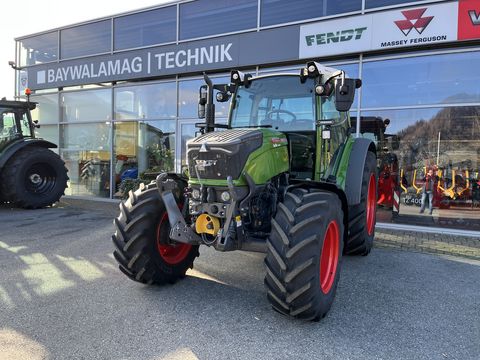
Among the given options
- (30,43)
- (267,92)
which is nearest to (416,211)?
(267,92)

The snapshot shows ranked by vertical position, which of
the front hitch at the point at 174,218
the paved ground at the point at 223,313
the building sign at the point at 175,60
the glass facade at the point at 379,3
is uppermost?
the glass facade at the point at 379,3

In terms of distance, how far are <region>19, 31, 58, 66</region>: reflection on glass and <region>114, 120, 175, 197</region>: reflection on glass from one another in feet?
11.5

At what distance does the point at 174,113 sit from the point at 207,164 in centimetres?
743

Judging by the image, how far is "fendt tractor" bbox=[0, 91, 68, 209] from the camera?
30.6ft

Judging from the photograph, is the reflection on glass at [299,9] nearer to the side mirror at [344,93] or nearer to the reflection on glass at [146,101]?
the reflection on glass at [146,101]

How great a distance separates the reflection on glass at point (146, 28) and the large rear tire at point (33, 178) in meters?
3.69

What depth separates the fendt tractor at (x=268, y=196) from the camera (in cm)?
327

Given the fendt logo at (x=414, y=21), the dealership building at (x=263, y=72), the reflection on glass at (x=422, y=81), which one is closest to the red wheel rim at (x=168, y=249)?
the dealership building at (x=263, y=72)

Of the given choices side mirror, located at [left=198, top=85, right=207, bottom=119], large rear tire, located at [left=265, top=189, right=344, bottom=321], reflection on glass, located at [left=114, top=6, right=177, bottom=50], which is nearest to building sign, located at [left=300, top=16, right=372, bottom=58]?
reflection on glass, located at [left=114, top=6, right=177, bottom=50]

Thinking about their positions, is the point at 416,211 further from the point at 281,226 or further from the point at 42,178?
the point at 42,178

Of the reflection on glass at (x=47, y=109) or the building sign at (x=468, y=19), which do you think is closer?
the building sign at (x=468, y=19)

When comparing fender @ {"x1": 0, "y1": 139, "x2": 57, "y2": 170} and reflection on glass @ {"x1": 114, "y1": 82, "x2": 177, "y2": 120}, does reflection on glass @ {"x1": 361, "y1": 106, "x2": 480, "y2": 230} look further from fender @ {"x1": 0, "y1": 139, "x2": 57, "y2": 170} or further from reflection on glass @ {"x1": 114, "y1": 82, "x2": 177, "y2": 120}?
fender @ {"x1": 0, "y1": 139, "x2": 57, "y2": 170}

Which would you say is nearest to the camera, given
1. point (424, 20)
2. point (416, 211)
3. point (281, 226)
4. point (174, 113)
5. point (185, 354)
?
point (185, 354)

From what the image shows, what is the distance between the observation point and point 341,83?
403cm
